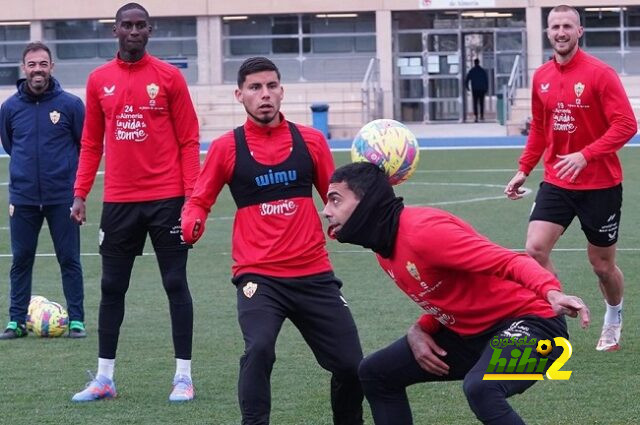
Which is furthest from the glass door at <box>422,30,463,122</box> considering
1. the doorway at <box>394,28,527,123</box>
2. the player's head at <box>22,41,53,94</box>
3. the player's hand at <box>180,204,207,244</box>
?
the player's hand at <box>180,204,207,244</box>

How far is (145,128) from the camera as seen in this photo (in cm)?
773

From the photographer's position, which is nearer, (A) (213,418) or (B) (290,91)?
(A) (213,418)

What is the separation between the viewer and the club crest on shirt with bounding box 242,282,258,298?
21.4 feet

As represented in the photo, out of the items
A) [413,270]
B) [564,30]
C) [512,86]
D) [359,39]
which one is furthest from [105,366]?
[359,39]

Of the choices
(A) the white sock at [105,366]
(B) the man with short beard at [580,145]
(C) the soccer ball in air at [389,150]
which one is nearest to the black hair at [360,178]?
(C) the soccer ball in air at [389,150]

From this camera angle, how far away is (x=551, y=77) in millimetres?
8898

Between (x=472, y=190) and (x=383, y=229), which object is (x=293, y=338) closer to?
(x=383, y=229)

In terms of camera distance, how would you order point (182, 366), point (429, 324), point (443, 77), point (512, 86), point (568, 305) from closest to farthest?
point (568, 305)
point (429, 324)
point (182, 366)
point (512, 86)
point (443, 77)

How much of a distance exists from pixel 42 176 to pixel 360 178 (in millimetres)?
4615

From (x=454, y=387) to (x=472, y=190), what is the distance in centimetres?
1304

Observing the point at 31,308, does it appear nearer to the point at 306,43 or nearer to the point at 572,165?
the point at 572,165

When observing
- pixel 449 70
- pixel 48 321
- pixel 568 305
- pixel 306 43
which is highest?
pixel 306 43

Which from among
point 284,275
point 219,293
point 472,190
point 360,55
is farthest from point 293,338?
point 360,55

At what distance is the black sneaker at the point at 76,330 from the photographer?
984 cm
